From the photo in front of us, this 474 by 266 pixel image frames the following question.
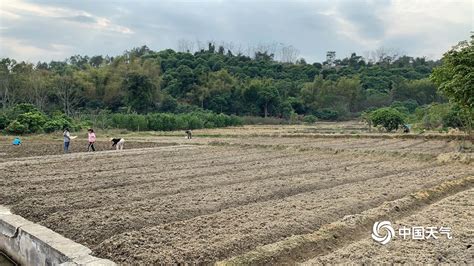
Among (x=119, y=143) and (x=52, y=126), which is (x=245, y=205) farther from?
(x=52, y=126)

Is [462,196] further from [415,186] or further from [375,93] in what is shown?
[375,93]

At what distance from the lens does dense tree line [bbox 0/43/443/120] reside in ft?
166

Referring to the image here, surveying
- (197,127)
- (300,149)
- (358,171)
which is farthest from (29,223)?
(197,127)

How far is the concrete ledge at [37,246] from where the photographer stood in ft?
18.0

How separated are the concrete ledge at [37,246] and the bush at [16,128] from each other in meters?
26.4

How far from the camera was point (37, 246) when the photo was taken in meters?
6.18

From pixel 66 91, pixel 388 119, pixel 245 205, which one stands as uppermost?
pixel 66 91

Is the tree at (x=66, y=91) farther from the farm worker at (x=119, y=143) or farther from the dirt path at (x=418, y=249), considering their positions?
the dirt path at (x=418, y=249)

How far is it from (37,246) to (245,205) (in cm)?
340

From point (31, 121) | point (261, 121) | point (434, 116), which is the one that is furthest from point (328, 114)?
point (31, 121)

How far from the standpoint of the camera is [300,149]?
19.0m

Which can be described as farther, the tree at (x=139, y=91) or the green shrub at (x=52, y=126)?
the tree at (x=139, y=91)

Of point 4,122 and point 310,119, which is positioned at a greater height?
point 310,119

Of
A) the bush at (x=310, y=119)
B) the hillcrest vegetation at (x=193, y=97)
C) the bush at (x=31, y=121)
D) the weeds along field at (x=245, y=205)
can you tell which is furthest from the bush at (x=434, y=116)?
the bush at (x=31, y=121)
